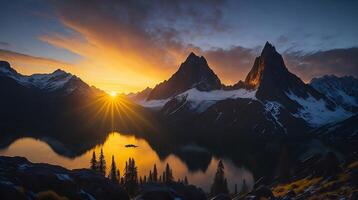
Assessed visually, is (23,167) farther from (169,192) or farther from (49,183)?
(169,192)

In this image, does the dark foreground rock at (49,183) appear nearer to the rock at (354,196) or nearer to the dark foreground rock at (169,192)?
the dark foreground rock at (169,192)

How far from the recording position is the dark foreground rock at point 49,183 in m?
24.2

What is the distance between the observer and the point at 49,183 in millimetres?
27250

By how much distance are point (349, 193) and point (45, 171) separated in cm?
4002

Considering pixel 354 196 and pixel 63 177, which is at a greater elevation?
pixel 63 177

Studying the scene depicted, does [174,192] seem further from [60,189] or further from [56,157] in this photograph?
[56,157]

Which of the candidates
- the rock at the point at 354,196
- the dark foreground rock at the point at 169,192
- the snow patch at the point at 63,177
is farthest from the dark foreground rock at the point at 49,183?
the rock at the point at 354,196

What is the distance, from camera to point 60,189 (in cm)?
2747

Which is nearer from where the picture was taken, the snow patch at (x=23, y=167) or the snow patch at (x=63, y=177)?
the snow patch at (x=23, y=167)

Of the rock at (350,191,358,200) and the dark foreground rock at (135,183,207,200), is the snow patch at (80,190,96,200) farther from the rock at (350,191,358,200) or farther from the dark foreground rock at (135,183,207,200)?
the rock at (350,191,358,200)

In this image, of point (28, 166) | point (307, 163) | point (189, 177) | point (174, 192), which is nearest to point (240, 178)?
point (189, 177)

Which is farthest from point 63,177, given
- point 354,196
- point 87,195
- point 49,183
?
point 354,196

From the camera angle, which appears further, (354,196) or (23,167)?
(354,196)

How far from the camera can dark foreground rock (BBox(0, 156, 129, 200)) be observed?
2422 cm
